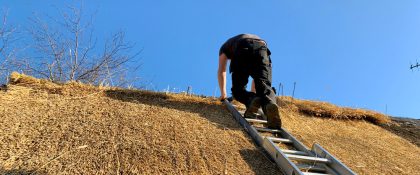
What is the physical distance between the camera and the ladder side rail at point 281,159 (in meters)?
3.38

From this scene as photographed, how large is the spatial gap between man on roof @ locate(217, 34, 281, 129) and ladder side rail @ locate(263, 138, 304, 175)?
1.96 ft

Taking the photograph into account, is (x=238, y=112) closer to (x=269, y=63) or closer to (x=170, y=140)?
(x=269, y=63)

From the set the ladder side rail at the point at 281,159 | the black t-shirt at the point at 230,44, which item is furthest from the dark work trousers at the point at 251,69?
the ladder side rail at the point at 281,159

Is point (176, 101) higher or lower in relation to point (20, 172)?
higher

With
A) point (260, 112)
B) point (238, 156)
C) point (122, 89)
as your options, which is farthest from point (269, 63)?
point (122, 89)

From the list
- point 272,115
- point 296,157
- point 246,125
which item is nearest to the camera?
point 296,157

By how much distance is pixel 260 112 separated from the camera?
5.29 m

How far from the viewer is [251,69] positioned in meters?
4.91

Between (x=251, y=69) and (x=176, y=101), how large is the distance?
1.16 metres

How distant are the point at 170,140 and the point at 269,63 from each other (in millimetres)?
1804

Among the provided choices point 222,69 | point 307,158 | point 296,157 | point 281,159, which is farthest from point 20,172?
point 222,69

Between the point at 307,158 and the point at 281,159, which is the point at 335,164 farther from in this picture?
the point at 281,159

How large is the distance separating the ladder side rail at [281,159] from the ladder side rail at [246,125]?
0.51ft

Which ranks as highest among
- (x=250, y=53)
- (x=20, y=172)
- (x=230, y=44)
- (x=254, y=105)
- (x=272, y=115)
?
(x=230, y=44)
